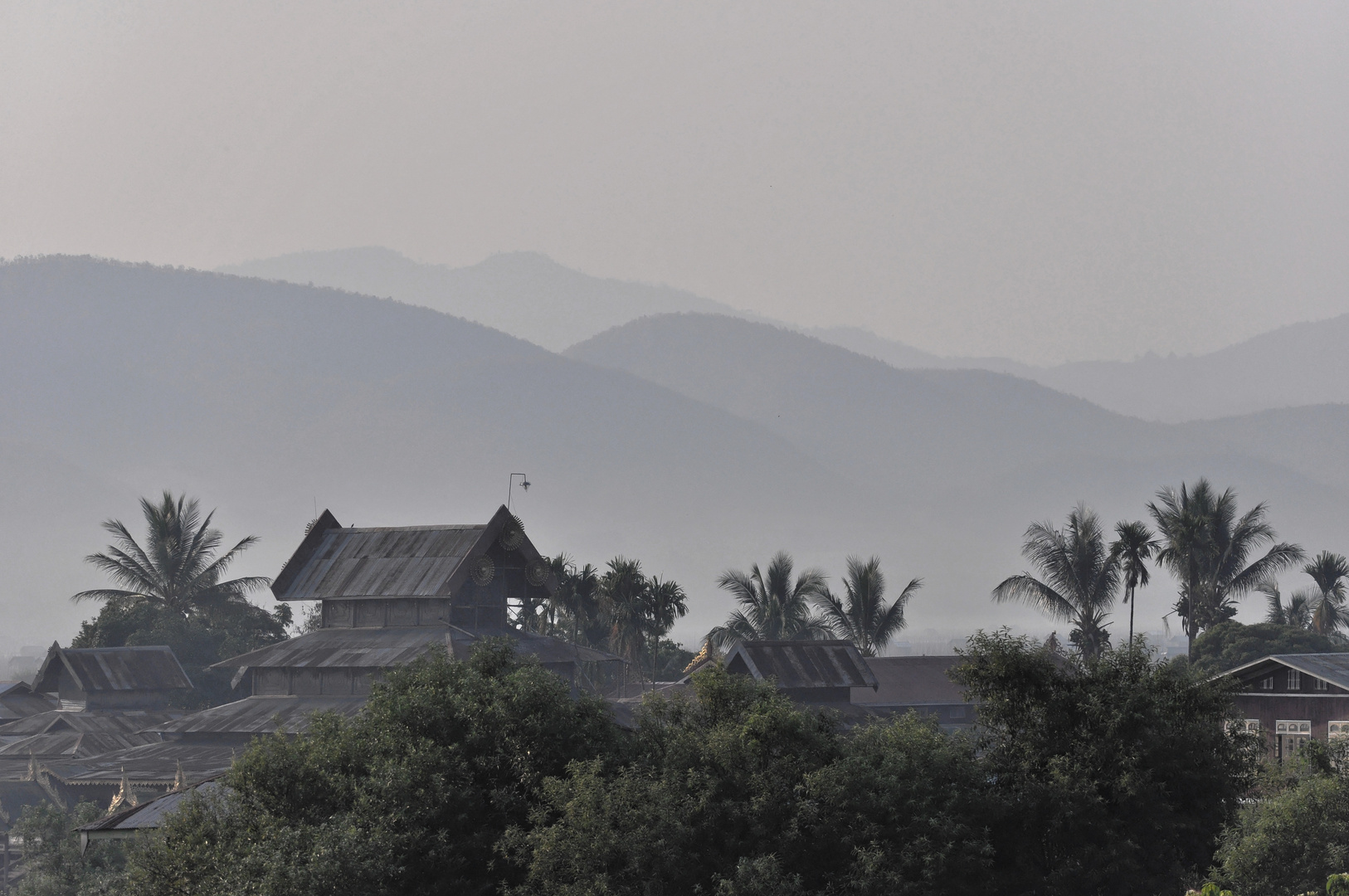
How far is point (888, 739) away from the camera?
3269cm

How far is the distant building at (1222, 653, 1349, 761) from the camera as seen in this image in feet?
177

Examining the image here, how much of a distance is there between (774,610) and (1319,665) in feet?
178

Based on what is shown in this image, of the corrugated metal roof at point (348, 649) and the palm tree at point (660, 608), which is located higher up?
the palm tree at point (660, 608)

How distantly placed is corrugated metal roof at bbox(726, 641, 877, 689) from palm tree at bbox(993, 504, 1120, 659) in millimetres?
16237

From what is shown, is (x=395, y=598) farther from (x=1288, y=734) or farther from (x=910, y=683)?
(x=1288, y=734)

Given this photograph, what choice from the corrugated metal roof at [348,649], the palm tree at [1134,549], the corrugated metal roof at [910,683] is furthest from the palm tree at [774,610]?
the corrugated metal roof at [348,649]

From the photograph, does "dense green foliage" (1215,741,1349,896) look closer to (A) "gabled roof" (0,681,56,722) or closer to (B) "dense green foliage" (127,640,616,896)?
(B) "dense green foliage" (127,640,616,896)

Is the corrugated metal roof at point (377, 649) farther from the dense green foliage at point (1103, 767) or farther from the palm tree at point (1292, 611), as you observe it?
the palm tree at point (1292, 611)

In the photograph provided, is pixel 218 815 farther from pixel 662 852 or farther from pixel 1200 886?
pixel 1200 886

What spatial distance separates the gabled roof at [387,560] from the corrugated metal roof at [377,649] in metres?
1.87

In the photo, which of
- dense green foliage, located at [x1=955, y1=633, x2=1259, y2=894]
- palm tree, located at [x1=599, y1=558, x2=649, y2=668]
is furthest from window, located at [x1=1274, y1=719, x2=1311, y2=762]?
palm tree, located at [x1=599, y1=558, x2=649, y2=668]

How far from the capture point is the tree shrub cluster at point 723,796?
2964 cm

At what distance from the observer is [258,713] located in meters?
68.4

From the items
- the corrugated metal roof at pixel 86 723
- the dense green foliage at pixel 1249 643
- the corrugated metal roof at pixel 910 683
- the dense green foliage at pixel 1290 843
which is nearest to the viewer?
the dense green foliage at pixel 1290 843
